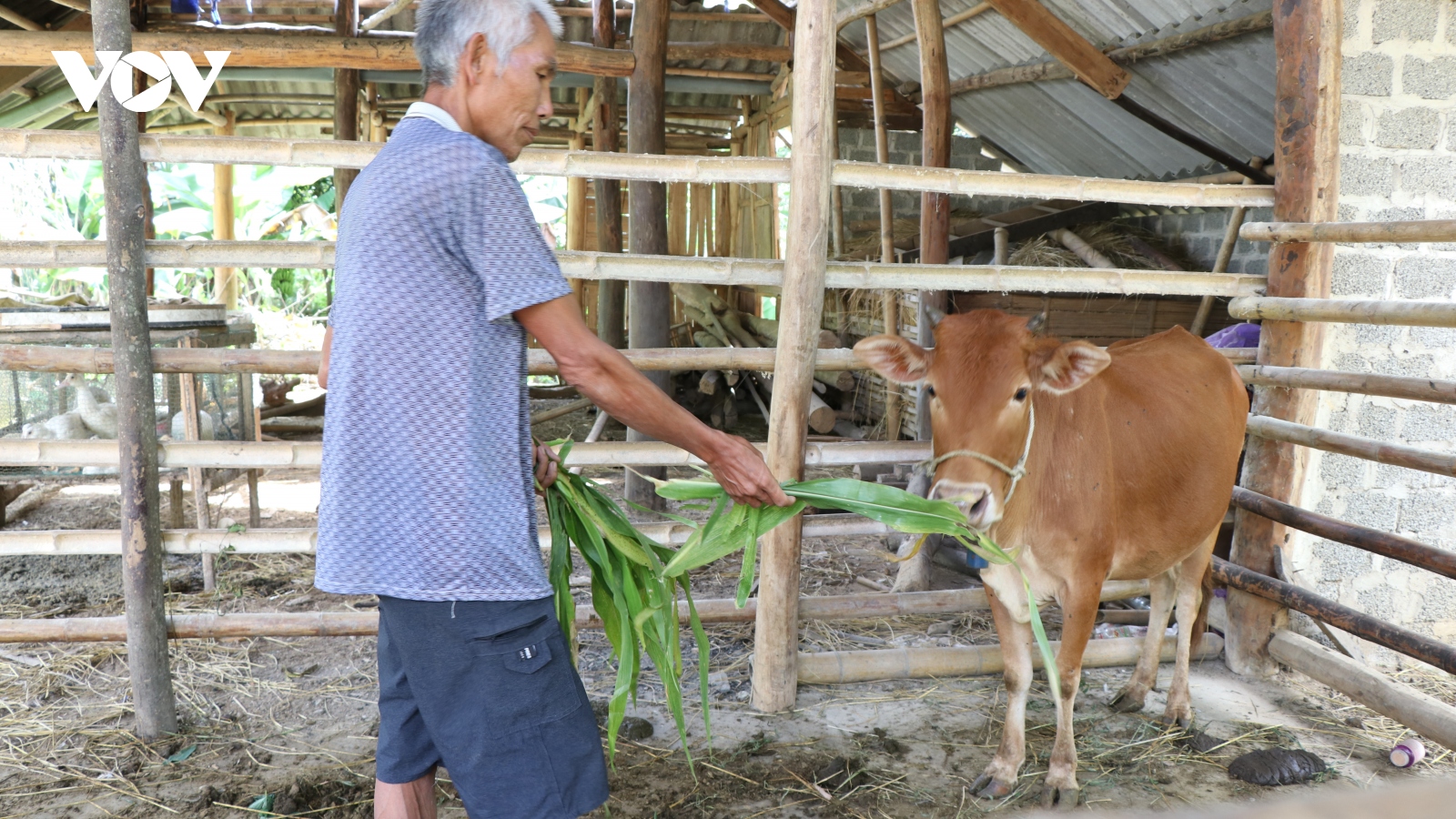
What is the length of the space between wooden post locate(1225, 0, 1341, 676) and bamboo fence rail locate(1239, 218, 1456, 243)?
106 mm

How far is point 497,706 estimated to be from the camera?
1971 mm

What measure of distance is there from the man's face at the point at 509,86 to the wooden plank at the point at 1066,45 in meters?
3.67

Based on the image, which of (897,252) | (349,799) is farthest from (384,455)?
(897,252)

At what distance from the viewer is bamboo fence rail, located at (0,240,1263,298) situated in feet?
10.7

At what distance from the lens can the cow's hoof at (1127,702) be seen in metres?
3.82

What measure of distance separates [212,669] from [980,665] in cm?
304

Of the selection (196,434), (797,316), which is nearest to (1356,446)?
(797,316)

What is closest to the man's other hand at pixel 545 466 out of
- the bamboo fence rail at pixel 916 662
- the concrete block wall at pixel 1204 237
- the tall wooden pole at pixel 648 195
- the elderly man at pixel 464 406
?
the elderly man at pixel 464 406

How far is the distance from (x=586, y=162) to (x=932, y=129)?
308 centimetres

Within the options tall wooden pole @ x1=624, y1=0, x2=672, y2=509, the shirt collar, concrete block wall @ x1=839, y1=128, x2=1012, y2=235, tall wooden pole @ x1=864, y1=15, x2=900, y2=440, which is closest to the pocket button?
the shirt collar

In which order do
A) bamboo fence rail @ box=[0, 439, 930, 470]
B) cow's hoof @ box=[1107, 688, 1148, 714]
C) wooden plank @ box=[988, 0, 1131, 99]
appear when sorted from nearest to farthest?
1. bamboo fence rail @ box=[0, 439, 930, 470]
2. cow's hoof @ box=[1107, 688, 1148, 714]
3. wooden plank @ box=[988, 0, 1131, 99]

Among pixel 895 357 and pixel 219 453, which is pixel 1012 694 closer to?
pixel 895 357

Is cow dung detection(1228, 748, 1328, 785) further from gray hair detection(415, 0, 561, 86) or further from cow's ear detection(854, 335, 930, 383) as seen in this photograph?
gray hair detection(415, 0, 561, 86)

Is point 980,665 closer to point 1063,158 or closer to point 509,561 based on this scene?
point 509,561
